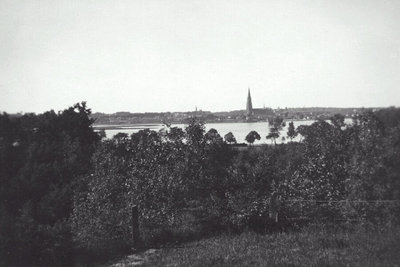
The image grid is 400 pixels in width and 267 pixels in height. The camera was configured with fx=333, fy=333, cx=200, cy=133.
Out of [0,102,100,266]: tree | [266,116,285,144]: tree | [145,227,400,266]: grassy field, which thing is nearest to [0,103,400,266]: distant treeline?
[0,102,100,266]: tree

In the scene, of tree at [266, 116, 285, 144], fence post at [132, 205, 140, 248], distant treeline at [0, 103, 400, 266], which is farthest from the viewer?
tree at [266, 116, 285, 144]

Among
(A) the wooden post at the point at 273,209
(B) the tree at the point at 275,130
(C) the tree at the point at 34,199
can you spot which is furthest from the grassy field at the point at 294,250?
(B) the tree at the point at 275,130

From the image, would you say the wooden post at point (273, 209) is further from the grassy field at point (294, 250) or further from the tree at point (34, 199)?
the tree at point (34, 199)

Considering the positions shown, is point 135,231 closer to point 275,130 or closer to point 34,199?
point 34,199

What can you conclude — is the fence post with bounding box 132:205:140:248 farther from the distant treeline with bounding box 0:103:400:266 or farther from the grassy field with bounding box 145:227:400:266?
the grassy field with bounding box 145:227:400:266

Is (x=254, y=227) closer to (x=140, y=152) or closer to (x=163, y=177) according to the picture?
(x=163, y=177)
